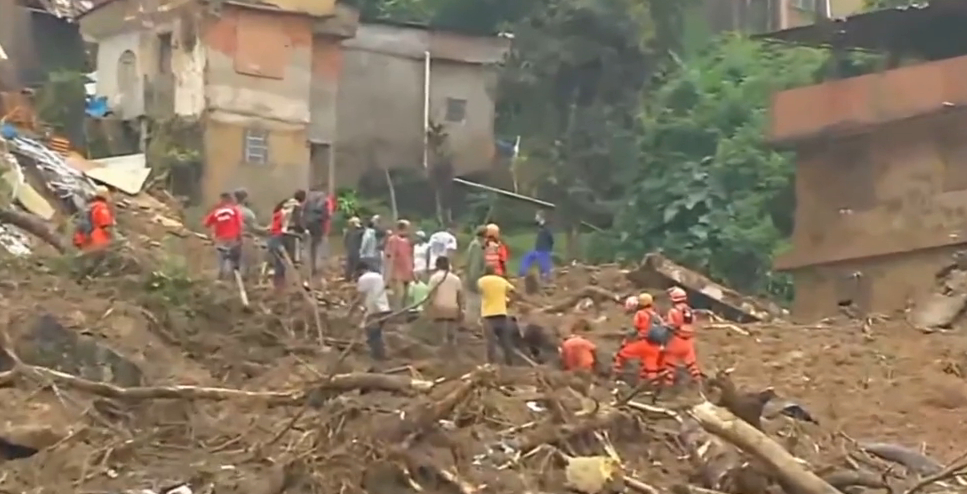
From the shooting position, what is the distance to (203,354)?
1623cm

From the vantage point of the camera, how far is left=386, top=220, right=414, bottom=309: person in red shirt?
54.9 ft

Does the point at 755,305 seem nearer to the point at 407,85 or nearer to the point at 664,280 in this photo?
the point at 664,280

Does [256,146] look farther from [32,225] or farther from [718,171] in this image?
[32,225]

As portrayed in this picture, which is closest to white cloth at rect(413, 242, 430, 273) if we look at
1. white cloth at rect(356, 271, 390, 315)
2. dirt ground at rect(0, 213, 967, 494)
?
dirt ground at rect(0, 213, 967, 494)

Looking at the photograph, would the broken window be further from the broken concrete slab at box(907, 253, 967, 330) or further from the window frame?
the broken concrete slab at box(907, 253, 967, 330)

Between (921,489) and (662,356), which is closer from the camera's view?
(921,489)

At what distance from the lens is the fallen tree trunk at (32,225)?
1856 cm

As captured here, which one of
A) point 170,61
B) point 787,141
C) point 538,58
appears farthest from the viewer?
point 538,58

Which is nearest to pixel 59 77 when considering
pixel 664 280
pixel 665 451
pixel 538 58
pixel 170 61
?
pixel 170 61

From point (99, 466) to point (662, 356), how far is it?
4537 mm

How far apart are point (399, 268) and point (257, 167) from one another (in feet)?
47.3

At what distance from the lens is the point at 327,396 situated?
11977 millimetres

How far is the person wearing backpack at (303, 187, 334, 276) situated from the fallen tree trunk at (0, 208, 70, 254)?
8.04ft

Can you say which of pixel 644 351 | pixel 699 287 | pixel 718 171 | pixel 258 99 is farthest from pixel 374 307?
pixel 258 99
